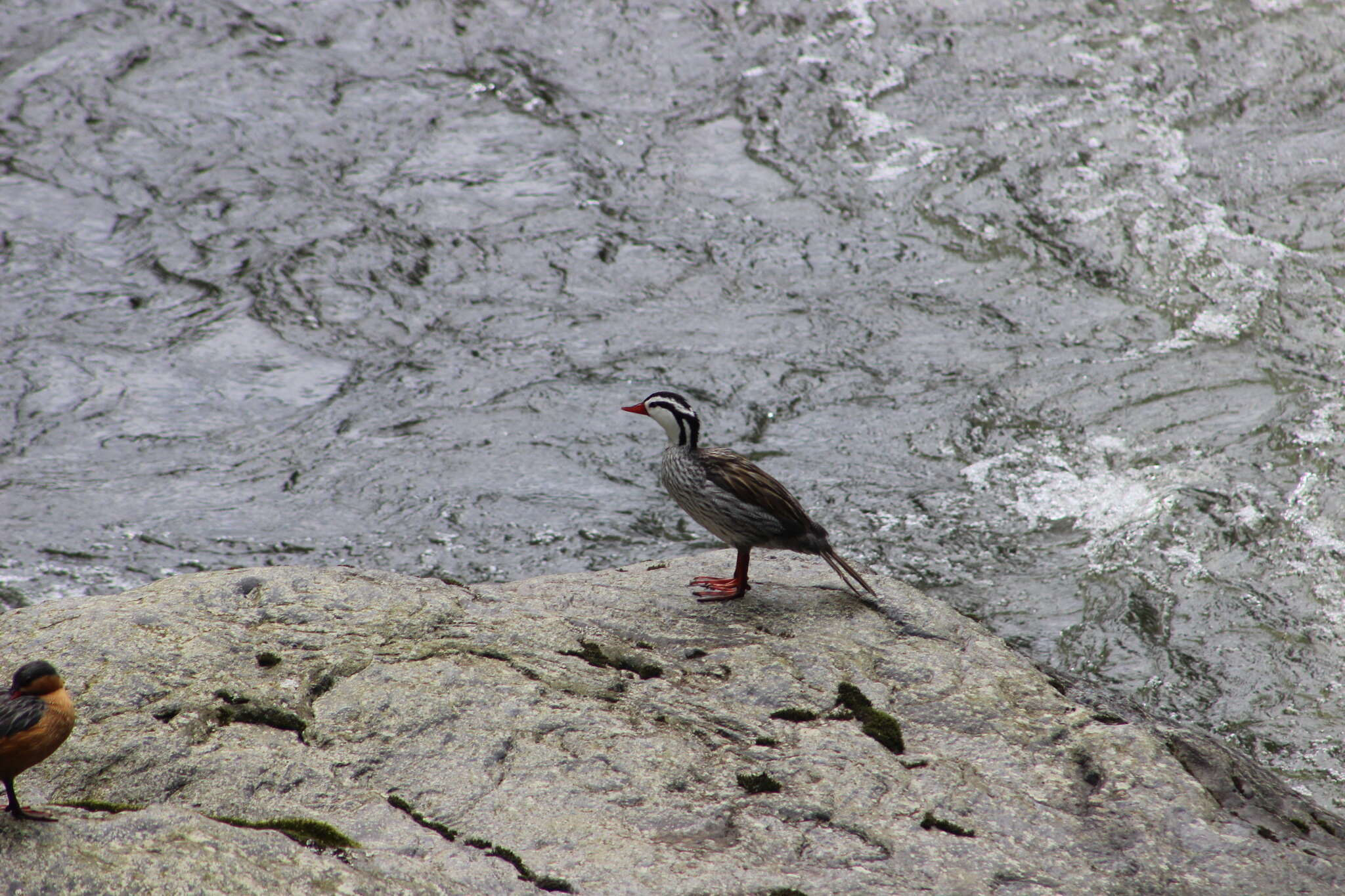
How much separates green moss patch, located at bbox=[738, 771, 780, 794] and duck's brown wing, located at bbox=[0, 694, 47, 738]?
8.43 feet

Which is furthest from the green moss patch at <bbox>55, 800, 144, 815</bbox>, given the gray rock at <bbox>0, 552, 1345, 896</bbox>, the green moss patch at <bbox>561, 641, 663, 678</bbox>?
the green moss patch at <bbox>561, 641, 663, 678</bbox>

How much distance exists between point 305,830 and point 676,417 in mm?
3392

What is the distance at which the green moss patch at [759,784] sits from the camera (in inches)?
185

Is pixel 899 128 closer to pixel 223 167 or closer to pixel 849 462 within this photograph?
pixel 849 462

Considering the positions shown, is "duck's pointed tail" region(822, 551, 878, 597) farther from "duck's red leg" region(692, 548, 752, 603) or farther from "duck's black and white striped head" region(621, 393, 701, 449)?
"duck's black and white striped head" region(621, 393, 701, 449)

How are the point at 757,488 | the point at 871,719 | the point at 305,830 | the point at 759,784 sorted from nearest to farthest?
the point at 305,830 → the point at 759,784 → the point at 871,719 → the point at 757,488

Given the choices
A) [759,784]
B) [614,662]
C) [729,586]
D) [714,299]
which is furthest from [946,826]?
[714,299]

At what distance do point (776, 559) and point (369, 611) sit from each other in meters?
2.78

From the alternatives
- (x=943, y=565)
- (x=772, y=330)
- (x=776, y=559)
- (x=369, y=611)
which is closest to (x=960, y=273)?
(x=772, y=330)

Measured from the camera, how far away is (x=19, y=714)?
3.72 m

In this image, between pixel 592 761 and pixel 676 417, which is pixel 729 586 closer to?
pixel 676 417

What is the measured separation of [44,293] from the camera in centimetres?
1106

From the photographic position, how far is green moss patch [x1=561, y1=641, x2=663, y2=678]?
5.62 metres

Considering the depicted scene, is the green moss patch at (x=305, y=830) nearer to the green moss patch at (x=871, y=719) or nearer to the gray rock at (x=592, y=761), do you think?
the gray rock at (x=592, y=761)
